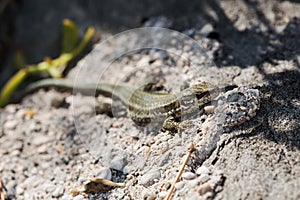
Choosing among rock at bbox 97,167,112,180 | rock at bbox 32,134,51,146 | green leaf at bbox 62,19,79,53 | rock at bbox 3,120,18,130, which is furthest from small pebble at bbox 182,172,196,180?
green leaf at bbox 62,19,79,53

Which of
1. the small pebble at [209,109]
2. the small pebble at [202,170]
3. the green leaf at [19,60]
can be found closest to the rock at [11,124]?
the green leaf at [19,60]

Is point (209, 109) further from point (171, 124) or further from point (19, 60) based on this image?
point (19, 60)

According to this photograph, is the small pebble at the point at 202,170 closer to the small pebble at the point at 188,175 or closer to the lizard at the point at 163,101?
the small pebble at the point at 188,175

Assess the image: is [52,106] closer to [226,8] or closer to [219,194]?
[226,8]

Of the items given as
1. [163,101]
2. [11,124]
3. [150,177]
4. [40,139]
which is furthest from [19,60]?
[150,177]

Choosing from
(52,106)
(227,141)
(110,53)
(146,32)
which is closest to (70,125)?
(52,106)

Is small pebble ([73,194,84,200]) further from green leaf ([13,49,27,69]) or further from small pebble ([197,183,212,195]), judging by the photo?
green leaf ([13,49,27,69])
